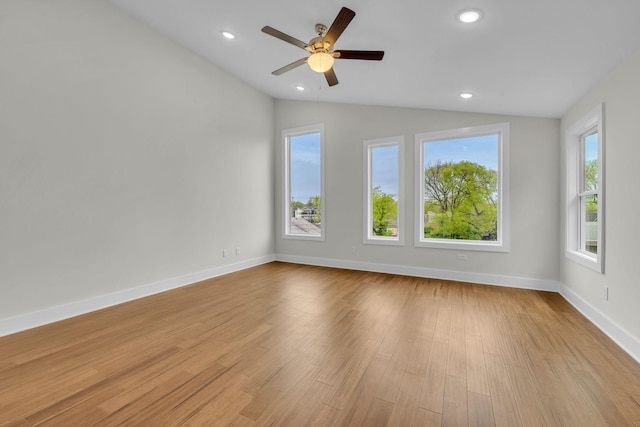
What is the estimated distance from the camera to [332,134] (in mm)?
5391

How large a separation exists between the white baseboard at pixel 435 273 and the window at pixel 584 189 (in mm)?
641

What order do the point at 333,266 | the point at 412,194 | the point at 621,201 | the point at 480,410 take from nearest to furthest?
the point at 480,410 → the point at 621,201 → the point at 412,194 → the point at 333,266

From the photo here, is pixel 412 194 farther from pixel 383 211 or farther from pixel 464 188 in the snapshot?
pixel 464 188

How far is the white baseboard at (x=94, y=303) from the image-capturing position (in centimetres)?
260

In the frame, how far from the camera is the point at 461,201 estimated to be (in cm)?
452

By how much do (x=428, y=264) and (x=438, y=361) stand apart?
8.81ft

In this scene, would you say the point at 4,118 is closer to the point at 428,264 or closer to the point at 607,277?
the point at 428,264

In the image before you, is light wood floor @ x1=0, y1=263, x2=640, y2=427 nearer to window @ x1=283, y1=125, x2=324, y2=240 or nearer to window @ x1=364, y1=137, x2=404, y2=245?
window @ x1=364, y1=137, x2=404, y2=245

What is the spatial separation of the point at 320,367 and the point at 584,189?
3730mm

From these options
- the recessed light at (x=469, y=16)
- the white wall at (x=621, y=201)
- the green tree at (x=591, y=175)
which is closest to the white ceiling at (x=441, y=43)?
the recessed light at (x=469, y=16)

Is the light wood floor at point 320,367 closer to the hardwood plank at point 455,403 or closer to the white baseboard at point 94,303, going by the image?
the hardwood plank at point 455,403

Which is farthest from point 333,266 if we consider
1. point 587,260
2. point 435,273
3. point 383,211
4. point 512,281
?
point 587,260

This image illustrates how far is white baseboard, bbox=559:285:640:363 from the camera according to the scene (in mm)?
2207

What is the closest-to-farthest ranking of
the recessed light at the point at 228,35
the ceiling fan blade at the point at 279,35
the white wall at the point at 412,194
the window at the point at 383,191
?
the ceiling fan blade at the point at 279,35 → the recessed light at the point at 228,35 → the white wall at the point at 412,194 → the window at the point at 383,191
